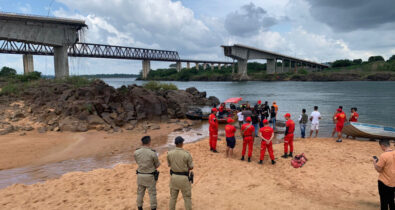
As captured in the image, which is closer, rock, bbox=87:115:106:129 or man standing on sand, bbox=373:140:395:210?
man standing on sand, bbox=373:140:395:210

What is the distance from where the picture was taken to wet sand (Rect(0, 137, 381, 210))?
7.01 metres

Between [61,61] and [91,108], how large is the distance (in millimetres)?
17516

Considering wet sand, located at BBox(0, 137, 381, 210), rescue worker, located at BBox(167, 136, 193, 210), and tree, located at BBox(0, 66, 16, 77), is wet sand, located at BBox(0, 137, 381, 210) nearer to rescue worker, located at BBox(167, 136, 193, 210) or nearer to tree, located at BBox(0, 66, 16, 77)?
A: rescue worker, located at BBox(167, 136, 193, 210)

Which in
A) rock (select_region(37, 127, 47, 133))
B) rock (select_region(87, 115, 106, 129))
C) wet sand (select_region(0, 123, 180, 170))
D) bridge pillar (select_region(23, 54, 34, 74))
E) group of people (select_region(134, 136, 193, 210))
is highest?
bridge pillar (select_region(23, 54, 34, 74))

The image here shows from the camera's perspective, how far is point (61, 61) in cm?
3247

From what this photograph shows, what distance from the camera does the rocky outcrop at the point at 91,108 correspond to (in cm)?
1786

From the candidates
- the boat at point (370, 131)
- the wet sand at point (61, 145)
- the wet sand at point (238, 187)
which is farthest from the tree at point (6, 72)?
the boat at point (370, 131)

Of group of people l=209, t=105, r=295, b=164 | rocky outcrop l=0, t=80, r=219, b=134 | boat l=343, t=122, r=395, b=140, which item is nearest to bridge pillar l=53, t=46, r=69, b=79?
rocky outcrop l=0, t=80, r=219, b=134

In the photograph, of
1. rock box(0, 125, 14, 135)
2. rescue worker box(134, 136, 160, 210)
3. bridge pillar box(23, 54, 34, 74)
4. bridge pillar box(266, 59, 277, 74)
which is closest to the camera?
rescue worker box(134, 136, 160, 210)

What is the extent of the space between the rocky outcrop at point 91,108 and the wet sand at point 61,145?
1.14m

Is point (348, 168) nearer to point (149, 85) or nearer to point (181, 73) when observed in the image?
point (149, 85)

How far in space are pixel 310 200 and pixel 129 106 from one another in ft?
55.9

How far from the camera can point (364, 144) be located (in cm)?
1320

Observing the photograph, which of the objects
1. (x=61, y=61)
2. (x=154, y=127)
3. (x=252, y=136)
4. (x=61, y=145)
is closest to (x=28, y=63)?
(x=61, y=61)
